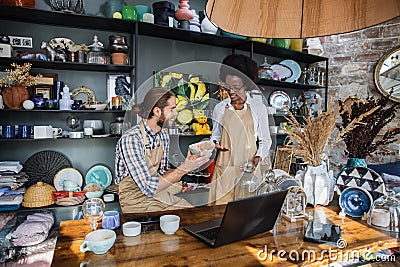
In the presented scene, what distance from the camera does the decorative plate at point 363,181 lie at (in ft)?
4.50

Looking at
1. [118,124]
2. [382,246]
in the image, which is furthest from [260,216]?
[118,124]

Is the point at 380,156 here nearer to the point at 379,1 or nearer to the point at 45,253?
the point at 379,1

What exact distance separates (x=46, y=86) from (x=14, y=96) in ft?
0.94

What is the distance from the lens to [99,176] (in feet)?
9.09

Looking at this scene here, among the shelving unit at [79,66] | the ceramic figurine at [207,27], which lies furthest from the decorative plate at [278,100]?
the ceramic figurine at [207,27]

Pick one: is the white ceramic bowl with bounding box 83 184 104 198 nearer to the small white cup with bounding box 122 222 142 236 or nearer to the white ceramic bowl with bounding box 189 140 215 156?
the white ceramic bowl with bounding box 189 140 215 156

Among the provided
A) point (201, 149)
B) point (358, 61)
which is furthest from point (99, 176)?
point (358, 61)

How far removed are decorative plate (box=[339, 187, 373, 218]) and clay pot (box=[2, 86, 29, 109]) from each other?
2316 millimetres

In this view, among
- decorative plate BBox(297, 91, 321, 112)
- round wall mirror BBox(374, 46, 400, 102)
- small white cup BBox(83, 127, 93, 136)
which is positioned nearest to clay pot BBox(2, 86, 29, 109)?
small white cup BBox(83, 127, 93, 136)

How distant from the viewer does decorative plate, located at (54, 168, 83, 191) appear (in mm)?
2600

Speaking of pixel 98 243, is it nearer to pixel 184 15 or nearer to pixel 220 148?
pixel 220 148

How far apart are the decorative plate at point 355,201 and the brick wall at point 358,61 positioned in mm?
2254

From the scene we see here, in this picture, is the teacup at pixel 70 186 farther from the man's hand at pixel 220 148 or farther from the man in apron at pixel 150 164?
the man's hand at pixel 220 148

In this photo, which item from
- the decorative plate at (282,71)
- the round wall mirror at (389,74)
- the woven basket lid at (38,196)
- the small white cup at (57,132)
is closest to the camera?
the woven basket lid at (38,196)
